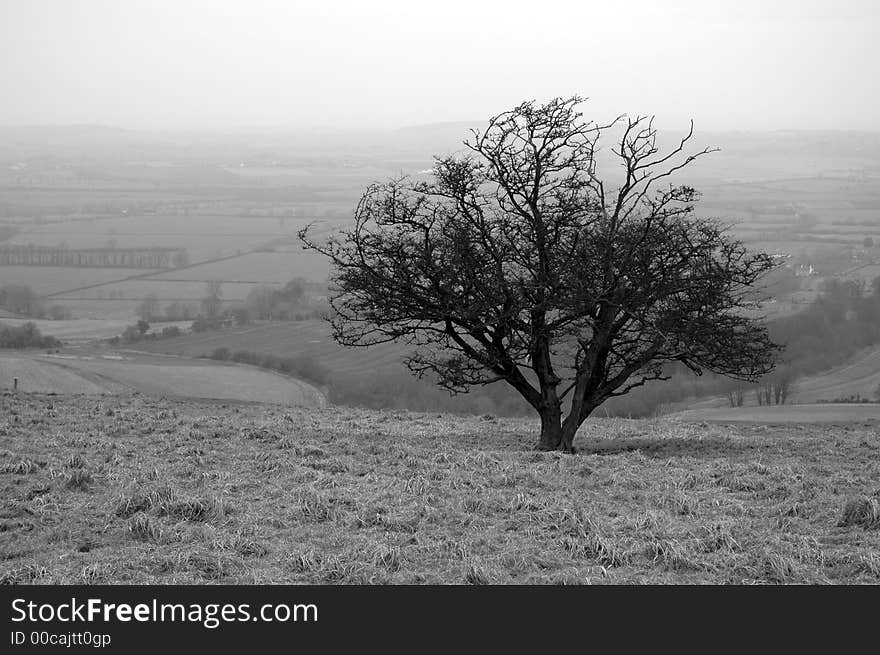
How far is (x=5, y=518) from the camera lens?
7711 mm

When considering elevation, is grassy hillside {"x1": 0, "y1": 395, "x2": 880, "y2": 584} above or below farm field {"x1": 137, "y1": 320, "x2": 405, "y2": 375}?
above

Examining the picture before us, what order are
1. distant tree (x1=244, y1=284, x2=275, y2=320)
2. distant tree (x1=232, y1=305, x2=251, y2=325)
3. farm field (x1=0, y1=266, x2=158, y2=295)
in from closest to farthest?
1. distant tree (x1=232, y1=305, x2=251, y2=325)
2. distant tree (x1=244, y1=284, x2=275, y2=320)
3. farm field (x1=0, y1=266, x2=158, y2=295)

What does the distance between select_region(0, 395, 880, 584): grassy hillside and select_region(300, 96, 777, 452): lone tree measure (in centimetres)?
137

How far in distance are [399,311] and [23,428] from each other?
206 inches

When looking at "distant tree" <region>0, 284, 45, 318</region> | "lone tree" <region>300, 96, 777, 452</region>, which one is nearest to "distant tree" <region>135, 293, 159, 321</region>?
"distant tree" <region>0, 284, 45, 318</region>

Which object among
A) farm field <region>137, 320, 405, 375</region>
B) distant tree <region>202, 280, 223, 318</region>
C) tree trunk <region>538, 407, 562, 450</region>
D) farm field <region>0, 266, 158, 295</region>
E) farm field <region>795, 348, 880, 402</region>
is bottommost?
farm field <region>795, 348, 880, 402</region>

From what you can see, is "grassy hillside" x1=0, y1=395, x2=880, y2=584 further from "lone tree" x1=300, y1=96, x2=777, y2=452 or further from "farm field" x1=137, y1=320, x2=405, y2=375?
"farm field" x1=137, y1=320, x2=405, y2=375

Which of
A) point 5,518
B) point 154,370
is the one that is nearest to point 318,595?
point 5,518

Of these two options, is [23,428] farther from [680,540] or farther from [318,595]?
[680,540]

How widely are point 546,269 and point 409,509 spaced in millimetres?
5404

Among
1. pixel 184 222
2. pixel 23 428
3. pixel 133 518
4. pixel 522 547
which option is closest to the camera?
pixel 522 547

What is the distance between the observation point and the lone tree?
12328 mm

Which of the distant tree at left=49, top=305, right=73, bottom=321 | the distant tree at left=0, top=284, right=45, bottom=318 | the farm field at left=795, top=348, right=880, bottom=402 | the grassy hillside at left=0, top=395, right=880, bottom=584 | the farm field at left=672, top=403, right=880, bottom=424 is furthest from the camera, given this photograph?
the distant tree at left=0, top=284, right=45, bottom=318

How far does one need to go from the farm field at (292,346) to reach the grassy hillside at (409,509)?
23.8 metres
